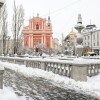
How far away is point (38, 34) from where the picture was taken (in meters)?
92.9

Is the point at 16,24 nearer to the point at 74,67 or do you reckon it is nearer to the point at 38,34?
the point at 74,67

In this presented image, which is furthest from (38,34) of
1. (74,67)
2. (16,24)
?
(74,67)

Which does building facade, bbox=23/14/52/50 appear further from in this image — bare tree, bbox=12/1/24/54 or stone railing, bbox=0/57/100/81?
stone railing, bbox=0/57/100/81

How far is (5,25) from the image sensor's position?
139 ft

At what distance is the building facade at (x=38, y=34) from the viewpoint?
91312 millimetres

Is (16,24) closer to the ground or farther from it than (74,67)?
farther from it

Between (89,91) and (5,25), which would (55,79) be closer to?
(89,91)

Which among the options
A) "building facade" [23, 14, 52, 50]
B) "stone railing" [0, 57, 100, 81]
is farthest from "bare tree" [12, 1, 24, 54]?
"building facade" [23, 14, 52, 50]

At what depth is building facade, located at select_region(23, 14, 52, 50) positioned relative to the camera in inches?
3595

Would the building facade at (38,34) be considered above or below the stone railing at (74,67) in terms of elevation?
above

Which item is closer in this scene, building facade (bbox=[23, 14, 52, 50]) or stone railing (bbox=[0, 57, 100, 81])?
stone railing (bbox=[0, 57, 100, 81])

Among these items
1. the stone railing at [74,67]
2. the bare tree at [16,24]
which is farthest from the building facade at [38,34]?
the stone railing at [74,67]

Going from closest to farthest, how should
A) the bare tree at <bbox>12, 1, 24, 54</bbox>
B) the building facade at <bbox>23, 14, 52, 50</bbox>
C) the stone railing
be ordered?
the stone railing
the bare tree at <bbox>12, 1, 24, 54</bbox>
the building facade at <bbox>23, 14, 52, 50</bbox>

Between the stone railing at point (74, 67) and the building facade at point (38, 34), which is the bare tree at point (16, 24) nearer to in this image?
the stone railing at point (74, 67)
